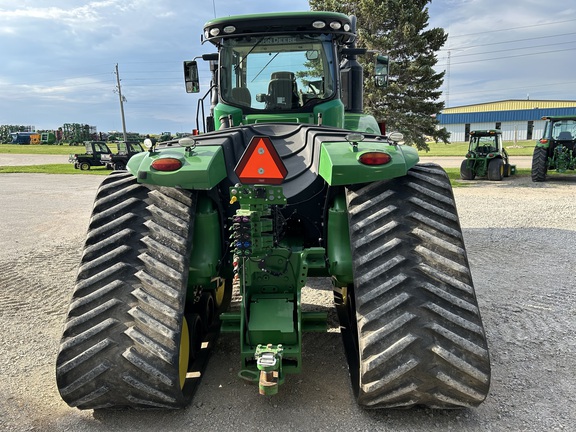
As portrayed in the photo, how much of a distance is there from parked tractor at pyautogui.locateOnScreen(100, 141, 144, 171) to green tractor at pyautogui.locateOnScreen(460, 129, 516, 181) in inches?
707

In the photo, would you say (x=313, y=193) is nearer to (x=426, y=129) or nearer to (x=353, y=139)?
(x=353, y=139)

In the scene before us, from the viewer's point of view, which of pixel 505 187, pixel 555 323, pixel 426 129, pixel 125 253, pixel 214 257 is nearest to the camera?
pixel 125 253

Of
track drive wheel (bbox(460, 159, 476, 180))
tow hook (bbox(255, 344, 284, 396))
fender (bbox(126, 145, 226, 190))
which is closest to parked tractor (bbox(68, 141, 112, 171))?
track drive wheel (bbox(460, 159, 476, 180))

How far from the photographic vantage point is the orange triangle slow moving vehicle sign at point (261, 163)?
2.83m

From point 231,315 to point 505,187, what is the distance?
14693mm

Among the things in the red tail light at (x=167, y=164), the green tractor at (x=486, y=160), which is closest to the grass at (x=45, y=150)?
the green tractor at (x=486, y=160)

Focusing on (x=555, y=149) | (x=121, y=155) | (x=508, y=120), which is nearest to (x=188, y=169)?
(x=555, y=149)

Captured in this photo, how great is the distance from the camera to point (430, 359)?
2.56m

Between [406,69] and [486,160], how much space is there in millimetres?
5105

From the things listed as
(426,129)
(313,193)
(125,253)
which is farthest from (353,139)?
(426,129)

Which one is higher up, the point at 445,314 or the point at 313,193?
the point at 313,193

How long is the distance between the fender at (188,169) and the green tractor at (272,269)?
0.04ft

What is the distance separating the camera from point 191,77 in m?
5.68

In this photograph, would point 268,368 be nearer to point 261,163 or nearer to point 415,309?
point 415,309
